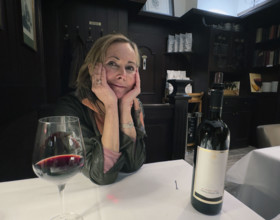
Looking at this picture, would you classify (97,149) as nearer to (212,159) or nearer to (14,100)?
(212,159)

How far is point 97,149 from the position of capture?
583 mm

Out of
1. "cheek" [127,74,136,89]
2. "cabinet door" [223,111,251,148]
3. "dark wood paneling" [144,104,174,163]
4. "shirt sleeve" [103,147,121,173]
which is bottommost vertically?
"cabinet door" [223,111,251,148]

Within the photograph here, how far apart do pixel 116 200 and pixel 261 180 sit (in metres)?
0.90

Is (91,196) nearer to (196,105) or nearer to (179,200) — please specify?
(179,200)

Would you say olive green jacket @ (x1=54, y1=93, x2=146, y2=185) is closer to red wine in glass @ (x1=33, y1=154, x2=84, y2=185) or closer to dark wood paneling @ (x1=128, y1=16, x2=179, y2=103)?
red wine in glass @ (x1=33, y1=154, x2=84, y2=185)

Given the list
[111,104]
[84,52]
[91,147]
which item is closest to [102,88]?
[111,104]

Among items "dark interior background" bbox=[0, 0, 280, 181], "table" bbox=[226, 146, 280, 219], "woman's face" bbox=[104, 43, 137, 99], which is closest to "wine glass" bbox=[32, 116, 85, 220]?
"woman's face" bbox=[104, 43, 137, 99]

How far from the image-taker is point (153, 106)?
4.65ft

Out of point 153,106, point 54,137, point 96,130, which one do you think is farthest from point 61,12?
point 54,137

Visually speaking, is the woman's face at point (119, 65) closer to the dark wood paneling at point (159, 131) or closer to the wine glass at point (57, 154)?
the wine glass at point (57, 154)

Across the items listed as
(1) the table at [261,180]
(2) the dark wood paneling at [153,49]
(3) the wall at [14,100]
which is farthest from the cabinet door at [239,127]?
(3) the wall at [14,100]

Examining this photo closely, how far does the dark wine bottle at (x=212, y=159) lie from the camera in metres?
0.39

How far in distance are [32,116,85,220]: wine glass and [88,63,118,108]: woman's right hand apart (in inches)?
10.4

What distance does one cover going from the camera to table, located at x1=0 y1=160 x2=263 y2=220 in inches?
16.2
